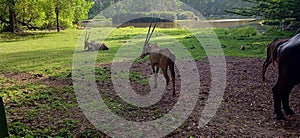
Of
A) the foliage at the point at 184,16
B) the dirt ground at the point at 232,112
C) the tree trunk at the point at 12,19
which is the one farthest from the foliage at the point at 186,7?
the dirt ground at the point at 232,112

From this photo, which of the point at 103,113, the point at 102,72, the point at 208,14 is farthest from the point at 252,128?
the point at 208,14

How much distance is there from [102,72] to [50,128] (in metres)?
4.93

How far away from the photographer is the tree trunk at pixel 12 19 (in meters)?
27.4

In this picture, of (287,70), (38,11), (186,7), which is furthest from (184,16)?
(287,70)

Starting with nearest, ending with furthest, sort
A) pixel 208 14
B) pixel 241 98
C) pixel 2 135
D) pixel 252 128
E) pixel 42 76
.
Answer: pixel 2 135, pixel 252 128, pixel 241 98, pixel 42 76, pixel 208 14

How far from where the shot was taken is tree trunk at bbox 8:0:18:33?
2740 centimetres

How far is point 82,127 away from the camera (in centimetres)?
478

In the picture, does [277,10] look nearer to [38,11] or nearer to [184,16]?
[38,11]

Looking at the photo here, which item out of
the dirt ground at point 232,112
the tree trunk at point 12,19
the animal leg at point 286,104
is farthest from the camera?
the tree trunk at point 12,19

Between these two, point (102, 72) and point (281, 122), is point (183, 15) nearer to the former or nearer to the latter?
point (102, 72)

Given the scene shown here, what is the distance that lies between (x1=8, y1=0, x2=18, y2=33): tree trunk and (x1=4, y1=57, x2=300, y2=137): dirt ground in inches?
864

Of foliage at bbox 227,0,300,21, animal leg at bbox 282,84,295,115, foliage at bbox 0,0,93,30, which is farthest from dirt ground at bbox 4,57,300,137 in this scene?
foliage at bbox 0,0,93,30

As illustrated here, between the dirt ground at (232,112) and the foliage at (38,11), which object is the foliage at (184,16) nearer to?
the foliage at (38,11)

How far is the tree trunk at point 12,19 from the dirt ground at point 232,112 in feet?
72.0
